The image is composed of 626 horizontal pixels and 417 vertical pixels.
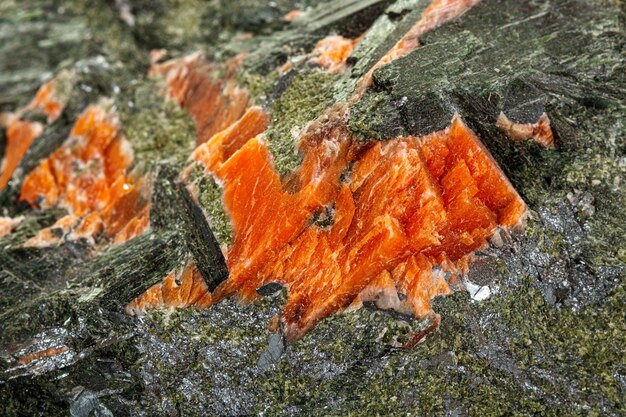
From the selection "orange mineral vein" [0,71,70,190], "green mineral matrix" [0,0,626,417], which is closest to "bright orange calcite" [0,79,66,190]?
Answer: "orange mineral vein" [0,71,70,190]

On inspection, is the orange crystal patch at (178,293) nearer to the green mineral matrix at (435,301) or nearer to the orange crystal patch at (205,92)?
the green mineral matrix at (435,301)

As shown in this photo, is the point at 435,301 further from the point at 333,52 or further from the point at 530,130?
the point at 333,52

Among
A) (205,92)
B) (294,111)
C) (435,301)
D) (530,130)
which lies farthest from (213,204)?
(530,130)

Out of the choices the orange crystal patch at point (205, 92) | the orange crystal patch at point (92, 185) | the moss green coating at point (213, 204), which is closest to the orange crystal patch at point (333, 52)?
the orange crystal patch at point (205, 92)

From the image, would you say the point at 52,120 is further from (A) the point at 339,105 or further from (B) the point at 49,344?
(A) the point at 339,105

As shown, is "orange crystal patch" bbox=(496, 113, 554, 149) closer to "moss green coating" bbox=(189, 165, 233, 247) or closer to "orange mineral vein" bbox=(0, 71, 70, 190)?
"moss green coating" bbox=(189, 165, 233, 247)

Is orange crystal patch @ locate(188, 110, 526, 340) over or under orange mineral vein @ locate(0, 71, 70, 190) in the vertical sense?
under
